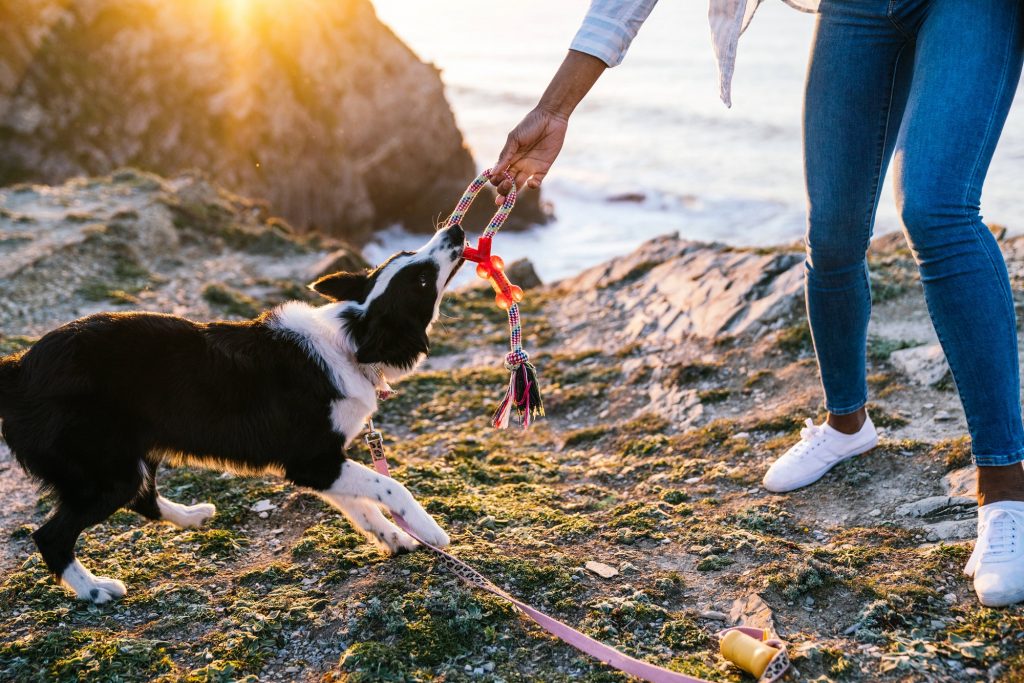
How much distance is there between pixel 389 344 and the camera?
346 cm

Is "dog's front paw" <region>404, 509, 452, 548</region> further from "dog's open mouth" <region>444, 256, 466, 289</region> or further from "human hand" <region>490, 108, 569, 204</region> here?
"human hand" <region>490, 108, 569, 204</region>

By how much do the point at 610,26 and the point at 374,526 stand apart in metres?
2.06

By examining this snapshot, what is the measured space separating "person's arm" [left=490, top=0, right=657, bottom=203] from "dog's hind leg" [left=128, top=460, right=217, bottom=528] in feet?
6.22

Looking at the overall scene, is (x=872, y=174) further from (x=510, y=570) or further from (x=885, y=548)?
(x=510, y=570)

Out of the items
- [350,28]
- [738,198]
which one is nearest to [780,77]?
[738,198]

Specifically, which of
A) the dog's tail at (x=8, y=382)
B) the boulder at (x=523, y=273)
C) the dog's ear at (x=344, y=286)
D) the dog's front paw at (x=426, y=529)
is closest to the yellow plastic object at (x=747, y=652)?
the dog's front paw at (x=426, y=529)

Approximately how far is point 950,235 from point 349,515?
93.1 inches

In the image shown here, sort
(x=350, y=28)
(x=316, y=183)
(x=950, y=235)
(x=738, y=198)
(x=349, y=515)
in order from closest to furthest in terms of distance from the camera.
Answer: (x=950, y=235), (x=349, y=515), (x=738, y=198), (x=316, y=183), (x=350, y=28)

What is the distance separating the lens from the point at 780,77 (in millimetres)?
26094

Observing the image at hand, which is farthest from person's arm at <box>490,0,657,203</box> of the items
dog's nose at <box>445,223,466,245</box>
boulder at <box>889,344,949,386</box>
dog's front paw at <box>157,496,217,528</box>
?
boulder at <box>889,344,949,386</box>

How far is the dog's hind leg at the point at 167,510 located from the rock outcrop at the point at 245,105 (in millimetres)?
16027

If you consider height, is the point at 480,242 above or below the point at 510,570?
above

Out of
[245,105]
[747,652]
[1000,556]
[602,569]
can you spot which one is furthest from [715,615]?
[245,105]

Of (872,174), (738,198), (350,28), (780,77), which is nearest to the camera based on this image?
(872,174)
